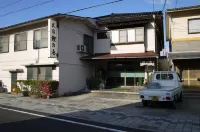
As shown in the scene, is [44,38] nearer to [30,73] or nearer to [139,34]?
[30,73]

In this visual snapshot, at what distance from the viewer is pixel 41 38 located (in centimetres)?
2056

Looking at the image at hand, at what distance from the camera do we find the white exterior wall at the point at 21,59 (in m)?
20.0

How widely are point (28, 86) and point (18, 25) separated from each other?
240 inches

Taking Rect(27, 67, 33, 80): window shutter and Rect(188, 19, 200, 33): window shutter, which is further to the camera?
Rect(27, 67, 33, 80): window shutter

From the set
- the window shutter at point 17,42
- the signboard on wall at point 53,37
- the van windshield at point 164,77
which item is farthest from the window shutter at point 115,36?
the window shutter at point 17,42

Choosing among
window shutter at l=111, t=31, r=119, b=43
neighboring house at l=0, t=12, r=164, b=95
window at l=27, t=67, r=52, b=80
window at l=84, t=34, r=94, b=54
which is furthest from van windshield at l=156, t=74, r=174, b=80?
window at l=84, t=34, r=94, b=54

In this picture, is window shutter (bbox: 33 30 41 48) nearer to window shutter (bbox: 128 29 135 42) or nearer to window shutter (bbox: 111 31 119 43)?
window shutter (bbox: 111 31 119 43)

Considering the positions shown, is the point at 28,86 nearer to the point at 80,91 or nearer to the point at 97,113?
the point at 80,91

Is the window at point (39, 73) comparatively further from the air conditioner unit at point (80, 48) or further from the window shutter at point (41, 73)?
the air conditioner unit at point (80, 48)

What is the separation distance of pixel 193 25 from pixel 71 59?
34.3ft

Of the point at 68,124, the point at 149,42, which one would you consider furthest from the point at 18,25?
the point at 68,124

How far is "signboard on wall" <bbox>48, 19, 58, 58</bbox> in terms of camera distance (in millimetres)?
18188

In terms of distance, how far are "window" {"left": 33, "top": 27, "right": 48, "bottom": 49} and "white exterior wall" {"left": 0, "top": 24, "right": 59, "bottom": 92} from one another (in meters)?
0.39

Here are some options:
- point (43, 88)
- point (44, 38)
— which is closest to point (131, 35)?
point (44, 38)
